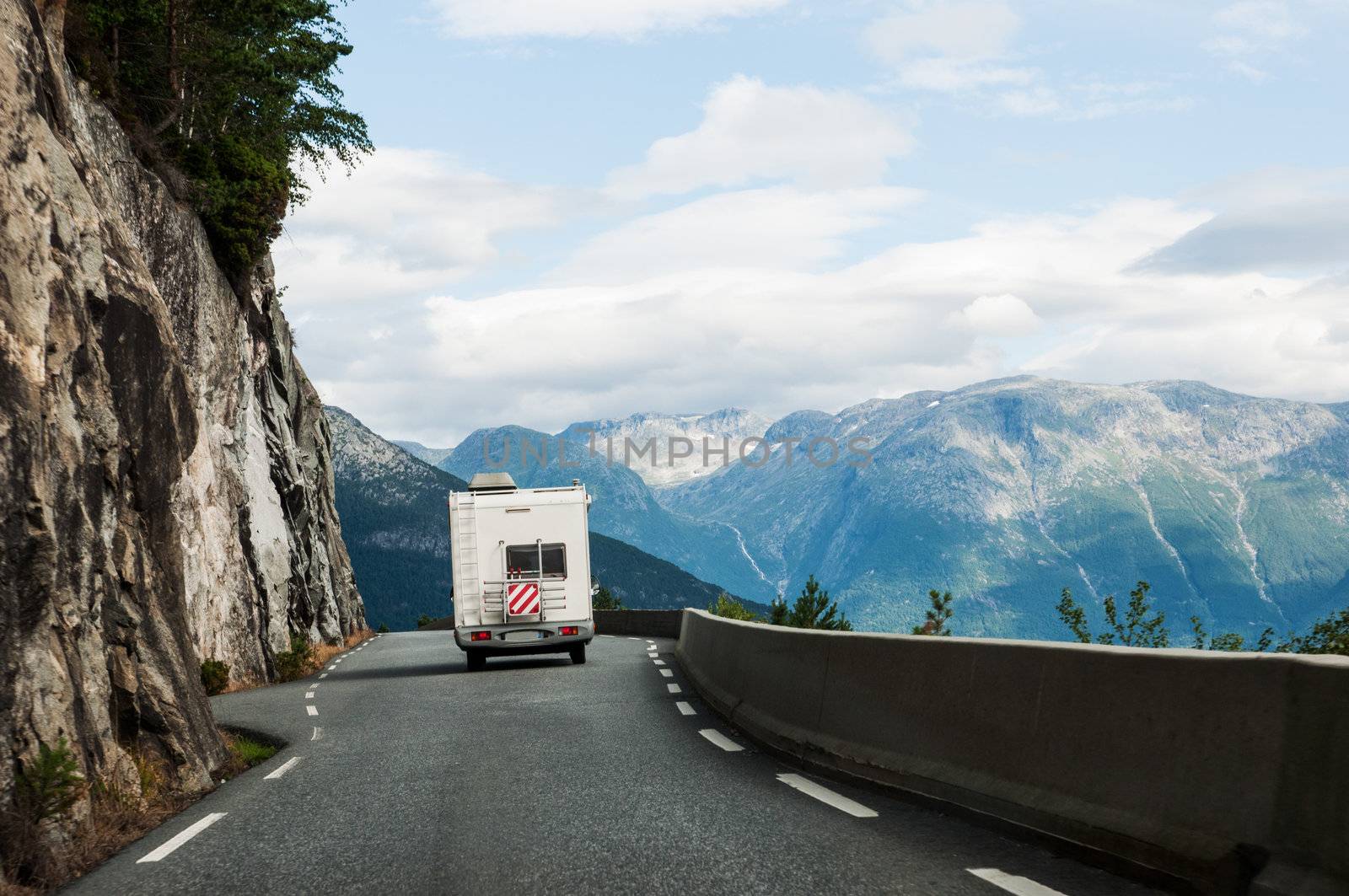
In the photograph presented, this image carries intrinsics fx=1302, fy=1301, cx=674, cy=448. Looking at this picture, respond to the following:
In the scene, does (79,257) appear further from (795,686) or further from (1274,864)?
(1274,864)

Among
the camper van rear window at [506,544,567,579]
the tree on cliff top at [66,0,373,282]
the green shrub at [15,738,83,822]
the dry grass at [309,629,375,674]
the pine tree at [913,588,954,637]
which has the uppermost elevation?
the tree on cliff top at [66,0,373,282]

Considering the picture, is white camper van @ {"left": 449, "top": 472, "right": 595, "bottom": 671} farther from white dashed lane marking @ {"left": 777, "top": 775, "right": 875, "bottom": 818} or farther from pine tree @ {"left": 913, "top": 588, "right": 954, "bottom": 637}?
pine tree @ {"left": 913, "top": 588, "right": 954, "bottom": 637}

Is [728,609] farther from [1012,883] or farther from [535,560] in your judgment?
[1012,883]

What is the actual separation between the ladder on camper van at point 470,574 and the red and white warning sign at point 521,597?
48cm

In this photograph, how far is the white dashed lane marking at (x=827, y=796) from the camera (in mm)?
7605

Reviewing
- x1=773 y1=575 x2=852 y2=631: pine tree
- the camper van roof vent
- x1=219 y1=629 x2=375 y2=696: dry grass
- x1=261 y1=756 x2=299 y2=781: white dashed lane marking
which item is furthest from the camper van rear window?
x1=773 y1=575 x2=852 y2=631: pine tree

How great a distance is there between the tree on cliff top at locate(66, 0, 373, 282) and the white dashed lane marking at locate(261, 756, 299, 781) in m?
17.1

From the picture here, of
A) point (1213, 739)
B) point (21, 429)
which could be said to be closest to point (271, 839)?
point (21, 429)

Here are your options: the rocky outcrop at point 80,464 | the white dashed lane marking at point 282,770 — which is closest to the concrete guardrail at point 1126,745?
the white dashed lane marking at point 282,770

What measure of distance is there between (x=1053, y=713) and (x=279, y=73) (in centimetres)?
2753

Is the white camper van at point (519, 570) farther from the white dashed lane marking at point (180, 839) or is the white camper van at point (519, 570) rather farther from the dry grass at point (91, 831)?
the white dashed lane marking at point (180, 839)

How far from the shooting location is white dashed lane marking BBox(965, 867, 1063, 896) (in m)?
5.41

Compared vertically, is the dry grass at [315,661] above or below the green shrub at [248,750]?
below

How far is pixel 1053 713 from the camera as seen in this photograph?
6469 millimetres
